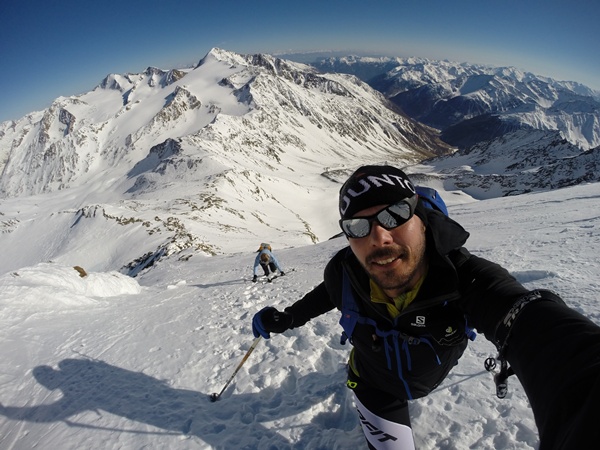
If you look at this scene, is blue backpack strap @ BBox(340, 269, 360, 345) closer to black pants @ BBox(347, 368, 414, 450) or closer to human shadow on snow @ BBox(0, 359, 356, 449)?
black pants @ BBox(347, 368, 414, 450)

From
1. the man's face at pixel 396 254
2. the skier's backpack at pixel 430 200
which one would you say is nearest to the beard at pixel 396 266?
the man's face at pixel 396 254

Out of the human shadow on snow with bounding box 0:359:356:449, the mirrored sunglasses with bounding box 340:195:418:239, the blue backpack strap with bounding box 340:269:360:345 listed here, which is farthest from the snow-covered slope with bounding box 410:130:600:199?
the mirrored sunglasses with bounding box 340:195:418:239

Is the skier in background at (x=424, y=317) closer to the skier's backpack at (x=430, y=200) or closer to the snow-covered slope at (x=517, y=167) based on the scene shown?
the skier's backpack at (x=430, y=200)

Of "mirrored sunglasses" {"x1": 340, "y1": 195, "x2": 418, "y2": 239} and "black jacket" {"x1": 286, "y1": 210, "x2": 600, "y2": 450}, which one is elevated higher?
"mirrored sunglasses" {"x1": 340, "y1": 195, "x2": 418, "y2": 239}

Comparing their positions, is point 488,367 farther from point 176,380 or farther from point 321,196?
point 321,196

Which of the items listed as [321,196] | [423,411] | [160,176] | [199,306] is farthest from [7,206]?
[423,411]
